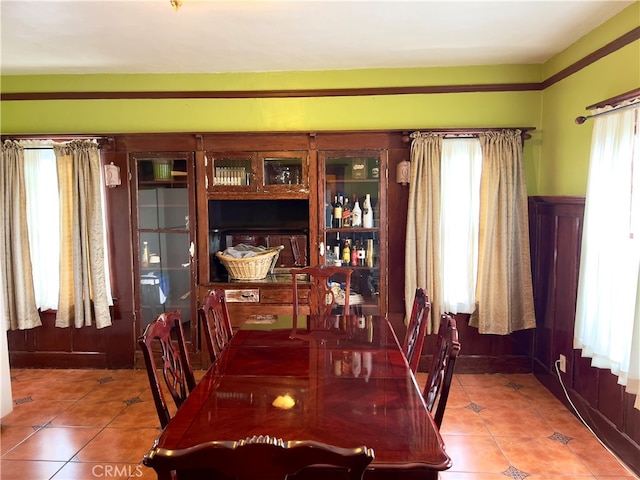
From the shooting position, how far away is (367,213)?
371cm

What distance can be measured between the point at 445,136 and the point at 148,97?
8.01 ft

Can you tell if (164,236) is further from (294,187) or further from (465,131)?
(465,131)

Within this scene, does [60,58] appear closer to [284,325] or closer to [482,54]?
[284,325]

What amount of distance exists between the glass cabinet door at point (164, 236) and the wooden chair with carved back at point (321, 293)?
3.21 ft

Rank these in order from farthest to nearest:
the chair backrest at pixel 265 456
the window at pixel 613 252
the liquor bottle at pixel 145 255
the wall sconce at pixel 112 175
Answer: the liquor bottle at pixel 145 255 → the wall sconce at pixel 112 175 → the window at pixel 613 252 → the chair backrest at pixel 265 456

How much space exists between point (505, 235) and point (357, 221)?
1.13 m

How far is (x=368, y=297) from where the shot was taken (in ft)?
12.4

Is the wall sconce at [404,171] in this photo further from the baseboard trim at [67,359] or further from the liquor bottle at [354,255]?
the baseboard trim at [67,359]

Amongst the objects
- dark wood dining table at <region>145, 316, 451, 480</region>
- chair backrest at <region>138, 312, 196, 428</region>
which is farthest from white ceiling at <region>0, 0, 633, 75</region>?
dark wood dining table at <region>145, 316, 451, 480</region>

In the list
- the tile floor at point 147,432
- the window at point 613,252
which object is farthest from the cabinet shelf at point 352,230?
the window at point 613,252

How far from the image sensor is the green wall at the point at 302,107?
3.66 m

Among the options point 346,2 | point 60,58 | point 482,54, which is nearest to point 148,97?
point 60,58

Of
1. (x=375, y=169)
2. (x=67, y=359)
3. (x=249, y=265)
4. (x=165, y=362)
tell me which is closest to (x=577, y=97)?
(x=375, y=169)

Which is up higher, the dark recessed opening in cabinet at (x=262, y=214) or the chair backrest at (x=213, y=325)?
the dark recessed opening in cabinet at (x=262, y=214)
